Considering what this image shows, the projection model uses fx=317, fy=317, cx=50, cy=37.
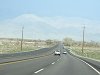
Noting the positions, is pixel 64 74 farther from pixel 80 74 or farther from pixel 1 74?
pixel 1 74

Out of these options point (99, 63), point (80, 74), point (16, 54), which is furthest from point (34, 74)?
point (16, 54)

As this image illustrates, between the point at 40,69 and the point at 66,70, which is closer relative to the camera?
the point at 40,69

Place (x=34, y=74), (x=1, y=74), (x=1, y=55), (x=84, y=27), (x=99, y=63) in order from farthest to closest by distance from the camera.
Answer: (x=84, y=27), (x=1, y=55), (x=99, y=63), (x=34, y=74), (x=1, y=74)

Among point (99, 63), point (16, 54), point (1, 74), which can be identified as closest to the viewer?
point (1, 74)

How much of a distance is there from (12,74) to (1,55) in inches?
831

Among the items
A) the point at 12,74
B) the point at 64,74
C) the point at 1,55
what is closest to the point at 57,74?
the point at 64,74

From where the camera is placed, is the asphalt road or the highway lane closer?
the asphalt road

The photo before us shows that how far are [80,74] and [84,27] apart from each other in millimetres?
114961

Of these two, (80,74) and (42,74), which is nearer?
(42,74)

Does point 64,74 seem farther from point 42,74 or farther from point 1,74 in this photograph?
point 1,74

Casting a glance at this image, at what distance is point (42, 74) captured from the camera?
1930cm

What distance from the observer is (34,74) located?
62.5 ft

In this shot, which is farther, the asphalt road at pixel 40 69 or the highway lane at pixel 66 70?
the highway lane at pixel 66 70

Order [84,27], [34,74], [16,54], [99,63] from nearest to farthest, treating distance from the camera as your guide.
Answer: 1. [34,74]
2. [99,63]
3. [16,54]
4. [84,27]
